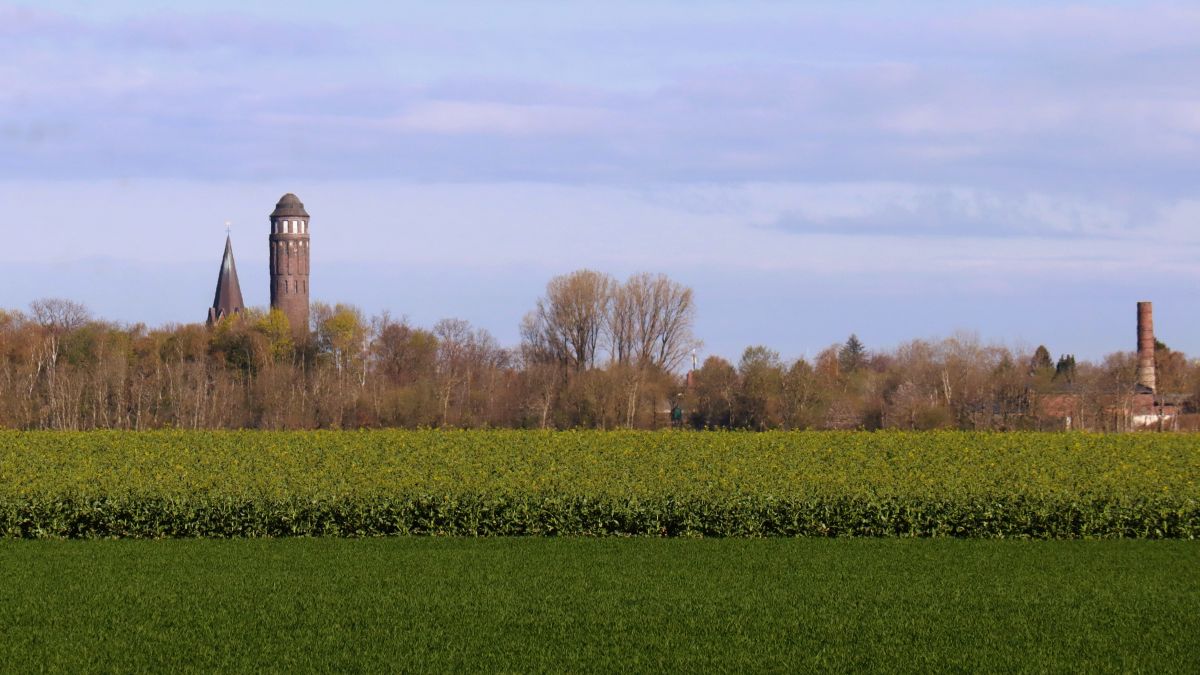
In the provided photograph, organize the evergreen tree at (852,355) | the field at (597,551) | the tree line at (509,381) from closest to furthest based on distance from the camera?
the field at (597,551)
the tree line at (509,381)
the evergreen tree at (852,355)

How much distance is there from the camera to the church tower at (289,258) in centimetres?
13375

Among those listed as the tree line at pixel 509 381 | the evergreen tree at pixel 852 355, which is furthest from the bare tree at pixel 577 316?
the evergreen tree at pixel 852 355

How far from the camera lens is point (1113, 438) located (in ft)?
135

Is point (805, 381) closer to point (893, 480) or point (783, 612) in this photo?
point (893, 480)

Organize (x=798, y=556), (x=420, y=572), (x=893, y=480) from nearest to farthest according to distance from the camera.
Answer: (x=420, y=572), (x=798, y=556), (x=893, y=480)

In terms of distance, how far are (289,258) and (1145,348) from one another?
263ft

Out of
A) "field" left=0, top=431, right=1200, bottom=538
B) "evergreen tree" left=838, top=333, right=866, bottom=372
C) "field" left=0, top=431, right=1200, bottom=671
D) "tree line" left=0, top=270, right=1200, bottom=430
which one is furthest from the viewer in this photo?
"evergreen tree" left=838, top=333, right=866, bottom=372

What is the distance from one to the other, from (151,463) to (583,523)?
42.8 ft

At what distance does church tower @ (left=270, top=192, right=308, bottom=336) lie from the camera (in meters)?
134

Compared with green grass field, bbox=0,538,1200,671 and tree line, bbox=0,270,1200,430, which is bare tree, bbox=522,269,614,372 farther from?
green grass field, bbox=0,538,1200,671

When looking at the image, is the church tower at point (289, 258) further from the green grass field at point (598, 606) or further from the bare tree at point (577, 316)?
the green grass field at point (598, 606)

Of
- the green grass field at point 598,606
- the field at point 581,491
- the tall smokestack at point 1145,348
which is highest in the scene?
the tall smokestack at point 1145,348

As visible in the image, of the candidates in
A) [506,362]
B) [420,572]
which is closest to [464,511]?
[420,572]

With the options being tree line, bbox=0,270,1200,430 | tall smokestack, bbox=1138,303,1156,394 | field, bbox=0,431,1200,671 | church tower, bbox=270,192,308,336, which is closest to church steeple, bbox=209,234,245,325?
church tower, bbox=270,192,308,336
